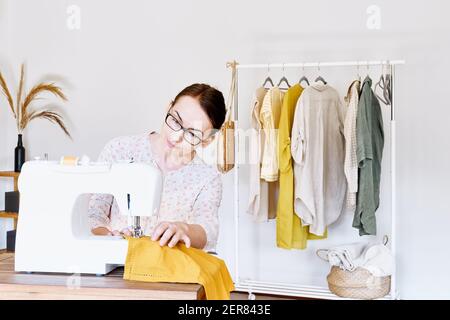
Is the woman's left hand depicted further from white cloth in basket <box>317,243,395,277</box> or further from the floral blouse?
white cloth in basket <box>317,243,395,277</box>

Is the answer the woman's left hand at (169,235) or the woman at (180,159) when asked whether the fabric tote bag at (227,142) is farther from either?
the woman's left hand at (169,235)

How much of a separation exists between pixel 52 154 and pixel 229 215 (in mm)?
1225

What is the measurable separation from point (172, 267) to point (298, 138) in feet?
5.21

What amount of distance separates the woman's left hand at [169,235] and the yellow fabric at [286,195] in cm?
144

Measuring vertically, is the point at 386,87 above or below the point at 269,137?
above

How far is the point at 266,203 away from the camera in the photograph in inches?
104

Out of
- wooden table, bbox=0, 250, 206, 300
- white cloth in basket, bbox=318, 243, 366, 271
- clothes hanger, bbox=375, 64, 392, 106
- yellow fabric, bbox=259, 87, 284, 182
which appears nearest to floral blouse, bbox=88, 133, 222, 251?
wooden table, bbox=0, 250, 206, 300

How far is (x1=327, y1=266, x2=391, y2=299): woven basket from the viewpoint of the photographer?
8.18 feet

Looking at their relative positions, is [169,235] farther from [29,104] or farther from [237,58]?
[29,104]

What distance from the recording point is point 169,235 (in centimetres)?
109

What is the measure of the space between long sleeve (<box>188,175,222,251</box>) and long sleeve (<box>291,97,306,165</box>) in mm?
1016

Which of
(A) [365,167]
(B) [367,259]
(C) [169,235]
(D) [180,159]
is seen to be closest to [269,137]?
(A) [365,167]

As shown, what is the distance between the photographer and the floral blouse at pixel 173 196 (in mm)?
1483

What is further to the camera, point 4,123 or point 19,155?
point 4,123
